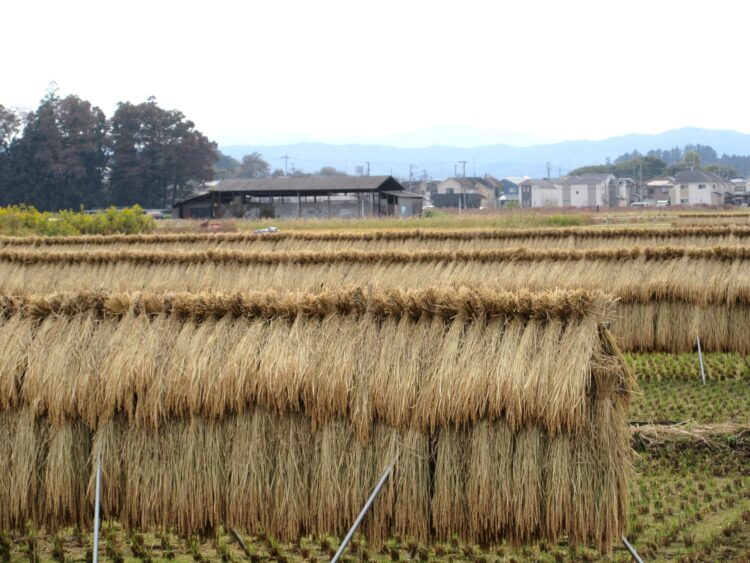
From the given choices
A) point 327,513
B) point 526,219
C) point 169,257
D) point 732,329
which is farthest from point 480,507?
point 526,219

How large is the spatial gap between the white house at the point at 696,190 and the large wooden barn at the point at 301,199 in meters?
72.2

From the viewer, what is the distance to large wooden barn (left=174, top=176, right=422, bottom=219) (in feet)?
226

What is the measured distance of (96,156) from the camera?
92.2m

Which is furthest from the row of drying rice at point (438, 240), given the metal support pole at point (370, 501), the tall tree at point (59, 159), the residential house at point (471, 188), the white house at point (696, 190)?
the residential house at point (471, 188)

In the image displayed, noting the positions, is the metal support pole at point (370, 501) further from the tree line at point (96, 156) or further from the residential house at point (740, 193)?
the residential house at point (740, 193)

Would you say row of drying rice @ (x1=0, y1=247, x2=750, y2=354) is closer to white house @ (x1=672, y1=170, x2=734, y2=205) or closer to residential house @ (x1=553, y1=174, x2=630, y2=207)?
white house @ (x1=672, y1=170, x2=734, y2=205)

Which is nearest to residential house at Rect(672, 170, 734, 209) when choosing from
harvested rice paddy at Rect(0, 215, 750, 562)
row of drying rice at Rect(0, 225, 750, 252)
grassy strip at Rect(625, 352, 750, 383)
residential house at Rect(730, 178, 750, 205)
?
residential house at Rect(730, 178, 750, 205)

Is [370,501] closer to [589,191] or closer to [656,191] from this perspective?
[589,191]

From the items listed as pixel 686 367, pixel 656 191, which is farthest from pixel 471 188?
pixel 686 367

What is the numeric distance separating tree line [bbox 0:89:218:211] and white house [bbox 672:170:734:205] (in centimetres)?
6922

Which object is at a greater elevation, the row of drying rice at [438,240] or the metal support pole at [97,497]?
the row of drying rice at [438,240]

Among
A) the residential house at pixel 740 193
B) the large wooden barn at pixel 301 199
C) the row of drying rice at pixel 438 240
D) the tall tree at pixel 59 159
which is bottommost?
the residential house at pixel 740 193

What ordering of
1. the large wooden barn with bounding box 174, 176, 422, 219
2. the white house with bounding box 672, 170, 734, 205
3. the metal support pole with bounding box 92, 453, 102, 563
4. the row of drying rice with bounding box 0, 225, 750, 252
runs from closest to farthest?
the metal support pole with bounding box 92, 453, 102, 563 < the row of drying rice with bounding box 0, 225, 750, 252 < the large wooden barn with bounding box 174, 176, 422, 219 < the white house with bounding box 672, 170, 734, 205

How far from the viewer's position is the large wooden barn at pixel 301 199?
68.8 meters
